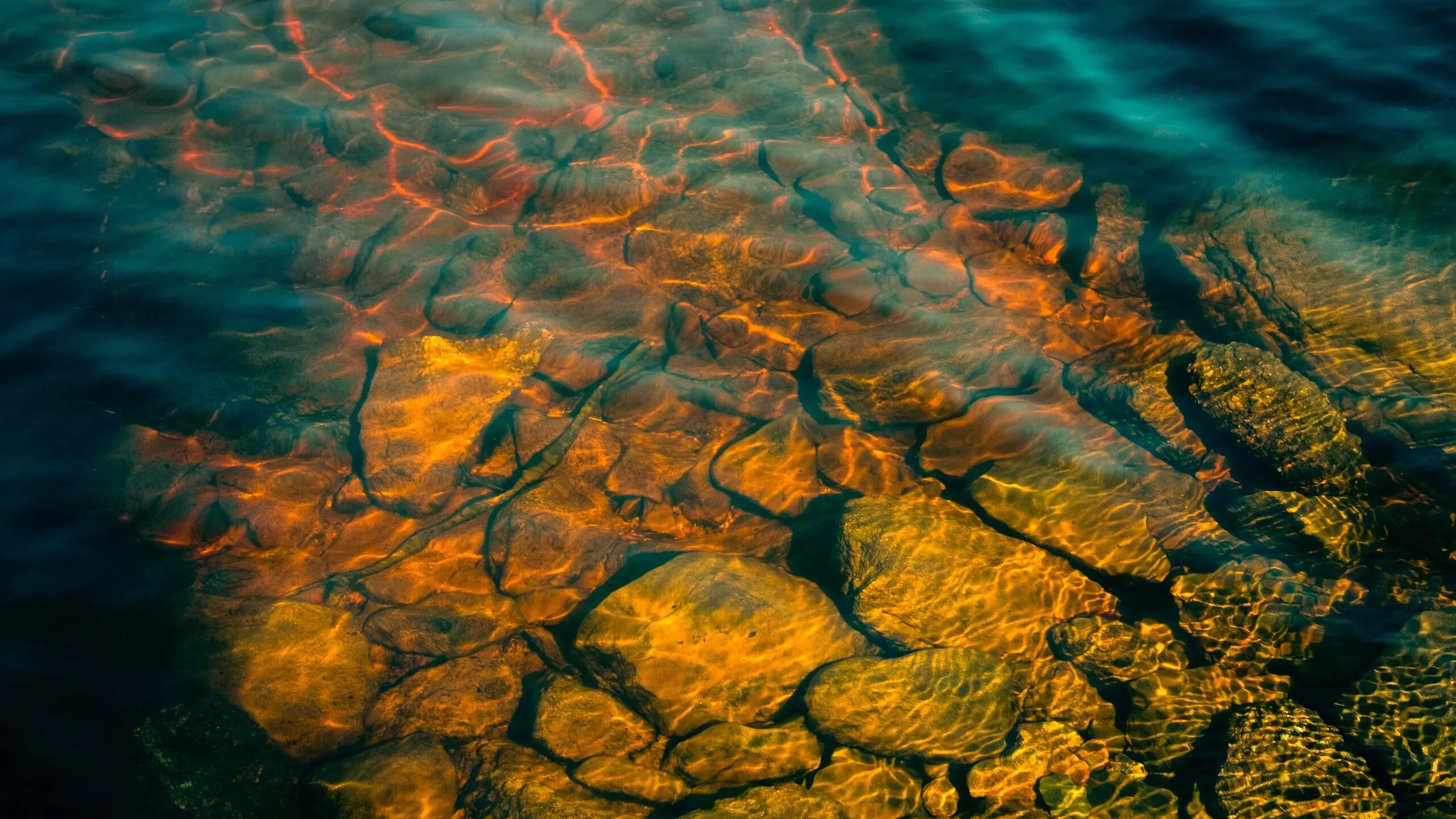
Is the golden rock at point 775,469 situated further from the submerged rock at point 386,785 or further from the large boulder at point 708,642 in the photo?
the submerged rock at point 386,785

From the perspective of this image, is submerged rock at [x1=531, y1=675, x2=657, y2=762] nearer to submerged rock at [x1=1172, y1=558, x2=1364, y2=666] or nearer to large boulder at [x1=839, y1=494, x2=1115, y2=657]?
large boulder at [x1=839, y1=494, x2=1115, y2=657]

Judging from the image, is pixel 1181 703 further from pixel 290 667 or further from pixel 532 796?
pixel 290 667

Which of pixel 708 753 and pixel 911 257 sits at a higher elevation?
pixel 911 257

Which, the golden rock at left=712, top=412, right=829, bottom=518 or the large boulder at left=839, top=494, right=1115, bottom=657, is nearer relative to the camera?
the large boulder at left=839, top=494, right=1115, bottom=657

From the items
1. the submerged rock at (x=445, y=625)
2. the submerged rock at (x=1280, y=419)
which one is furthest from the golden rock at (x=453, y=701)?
the submerged rock at (x=1280, y=419)

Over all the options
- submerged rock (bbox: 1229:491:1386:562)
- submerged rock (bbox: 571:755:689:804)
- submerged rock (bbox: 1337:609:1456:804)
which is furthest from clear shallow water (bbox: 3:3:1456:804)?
submerged rock (bbox: 571:755:689:804)

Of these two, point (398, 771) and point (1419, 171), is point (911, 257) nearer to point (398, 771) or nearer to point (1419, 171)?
point (1419, 171)

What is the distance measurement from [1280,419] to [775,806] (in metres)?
3.45

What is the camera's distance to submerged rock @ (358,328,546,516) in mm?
5129

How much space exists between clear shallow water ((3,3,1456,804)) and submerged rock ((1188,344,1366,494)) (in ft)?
2.86

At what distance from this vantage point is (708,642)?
4262 millimetres

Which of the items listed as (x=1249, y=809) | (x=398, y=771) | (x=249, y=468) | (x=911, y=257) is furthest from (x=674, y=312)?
(x=1249, y=809)

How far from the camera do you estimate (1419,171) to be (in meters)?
6.17

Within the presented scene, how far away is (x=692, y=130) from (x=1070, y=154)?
9.72 ft
